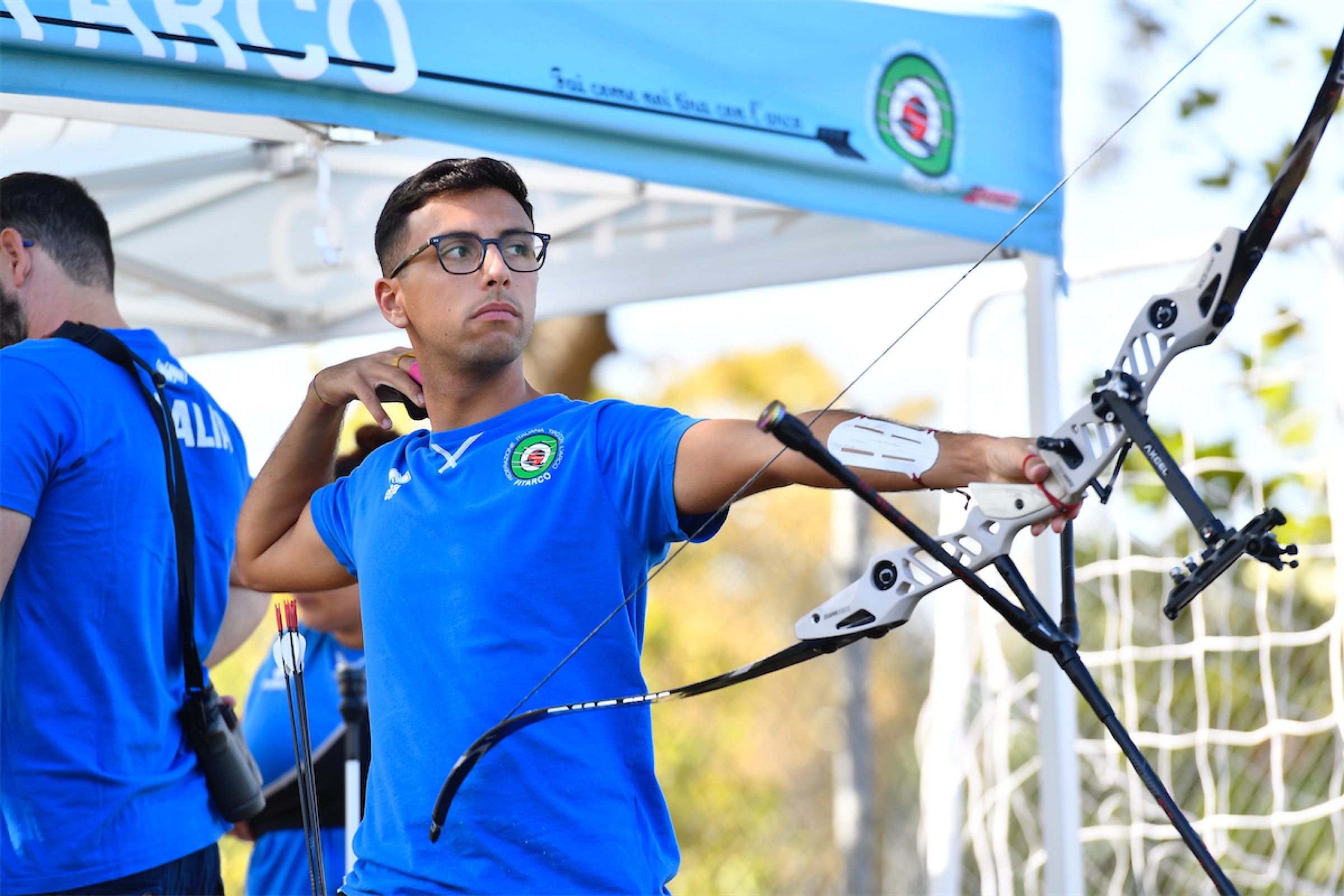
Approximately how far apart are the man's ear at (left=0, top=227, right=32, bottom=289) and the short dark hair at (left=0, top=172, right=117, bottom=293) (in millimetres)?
14

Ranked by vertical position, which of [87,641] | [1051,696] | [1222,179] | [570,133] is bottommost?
[1051,696]

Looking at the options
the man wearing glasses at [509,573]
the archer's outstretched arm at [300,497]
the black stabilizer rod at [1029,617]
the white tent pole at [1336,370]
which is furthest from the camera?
the white tent pole at [1336,370]

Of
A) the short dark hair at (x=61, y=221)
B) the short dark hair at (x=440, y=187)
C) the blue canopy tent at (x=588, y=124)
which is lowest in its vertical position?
the short dark hair at (x=440, y=187)

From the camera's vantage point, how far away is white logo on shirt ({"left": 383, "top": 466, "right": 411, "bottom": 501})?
5.78 feet

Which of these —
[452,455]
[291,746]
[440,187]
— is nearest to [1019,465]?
[452,455]

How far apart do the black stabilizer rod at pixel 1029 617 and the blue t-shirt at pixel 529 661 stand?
0.33m

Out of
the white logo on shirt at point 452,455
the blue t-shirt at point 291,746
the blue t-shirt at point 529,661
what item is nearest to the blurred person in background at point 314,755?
the blue t-shirt at point 291,746

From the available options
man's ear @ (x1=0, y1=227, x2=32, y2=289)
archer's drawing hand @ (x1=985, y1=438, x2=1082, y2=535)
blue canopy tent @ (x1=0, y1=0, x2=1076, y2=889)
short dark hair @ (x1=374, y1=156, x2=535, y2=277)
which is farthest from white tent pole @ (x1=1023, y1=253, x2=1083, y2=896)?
man's ear @ (x1=0, y1=227, x2=32, y2=289)

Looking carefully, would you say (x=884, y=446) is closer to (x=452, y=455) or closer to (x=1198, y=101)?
(x=452, y=455)

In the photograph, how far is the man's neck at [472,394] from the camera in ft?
5.96

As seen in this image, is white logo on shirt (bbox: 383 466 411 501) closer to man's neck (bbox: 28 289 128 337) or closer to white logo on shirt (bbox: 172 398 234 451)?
white logo on shirt (bbox: 172 398 234 451)

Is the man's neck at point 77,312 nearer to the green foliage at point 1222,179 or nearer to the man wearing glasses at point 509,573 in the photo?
the man wearing glasses at point 509,573

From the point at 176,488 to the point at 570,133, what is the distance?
2.88 ft

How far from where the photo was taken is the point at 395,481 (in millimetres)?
1780
